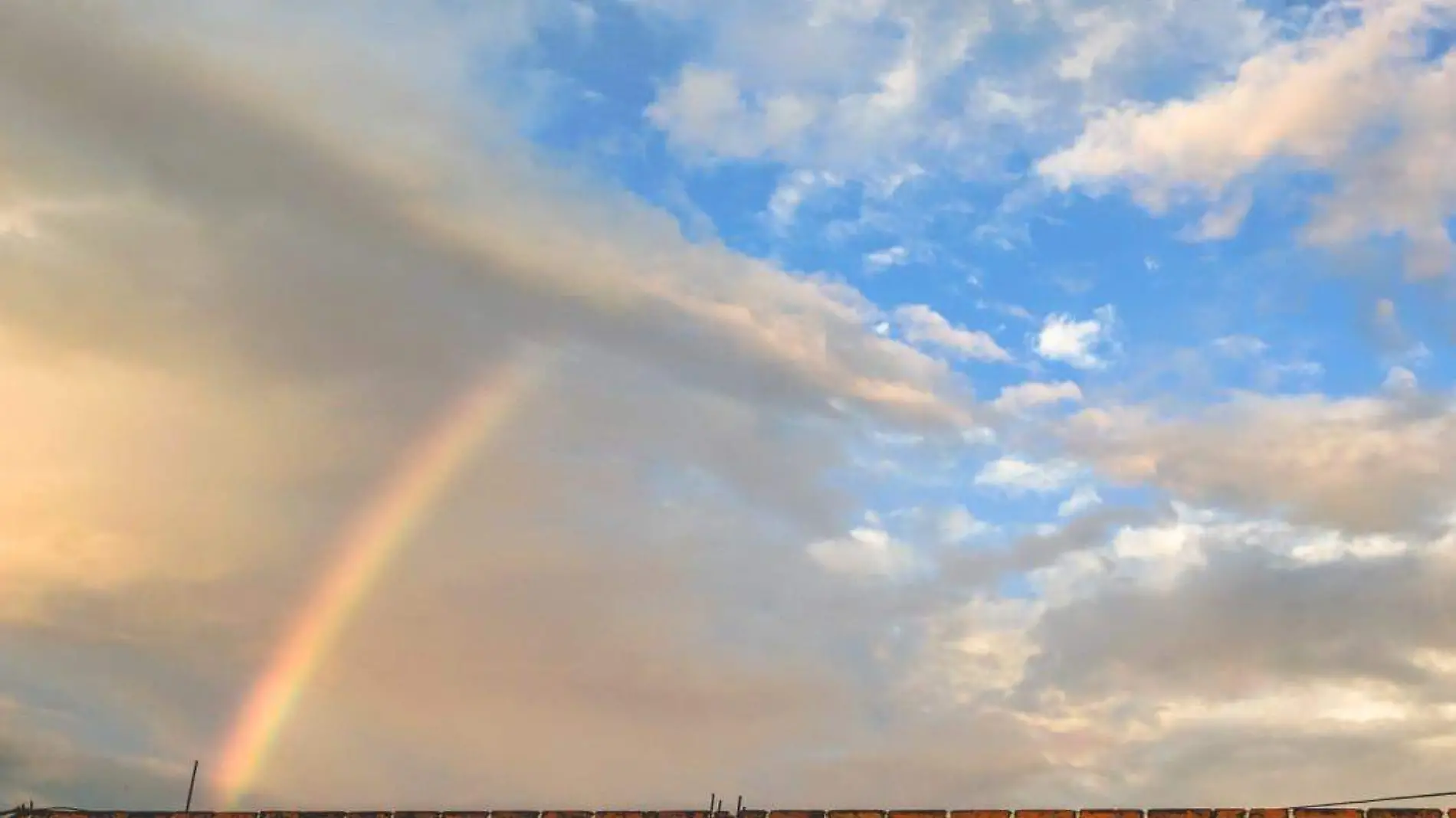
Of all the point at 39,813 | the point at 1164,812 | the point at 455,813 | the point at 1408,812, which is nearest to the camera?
the point at 1408,812

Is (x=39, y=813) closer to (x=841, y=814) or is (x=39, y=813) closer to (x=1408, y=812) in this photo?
(x=841, y=814)

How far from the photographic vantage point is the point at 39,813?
32.0m

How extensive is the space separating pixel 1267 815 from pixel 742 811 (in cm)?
1539

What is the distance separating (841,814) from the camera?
27.0m

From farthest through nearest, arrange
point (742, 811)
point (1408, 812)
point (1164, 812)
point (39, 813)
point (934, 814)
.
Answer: point (39, 813) < point (742, 811) < point (934, 814) < point (1164, 812) < point (1408, 812)

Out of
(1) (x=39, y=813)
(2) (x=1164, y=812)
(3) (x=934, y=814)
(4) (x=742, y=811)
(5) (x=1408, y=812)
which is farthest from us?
(1) (x=39, y=813)

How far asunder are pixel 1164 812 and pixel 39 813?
1572 inches

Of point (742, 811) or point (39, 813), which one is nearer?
point (742, 811)

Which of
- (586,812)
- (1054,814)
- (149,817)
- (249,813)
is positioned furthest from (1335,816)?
(149,817)

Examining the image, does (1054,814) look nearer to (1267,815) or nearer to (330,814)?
(1267,815)

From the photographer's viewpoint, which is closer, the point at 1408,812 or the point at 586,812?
the point at 1408,812

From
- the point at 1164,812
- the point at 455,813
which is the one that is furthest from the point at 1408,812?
the point at 455,813

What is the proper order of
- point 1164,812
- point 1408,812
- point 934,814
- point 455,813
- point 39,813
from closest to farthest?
point 1408,812, point 1164,812, point 934,814, point 455,813, point 39,813

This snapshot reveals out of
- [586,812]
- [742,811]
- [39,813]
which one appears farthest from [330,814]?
[742,811]
